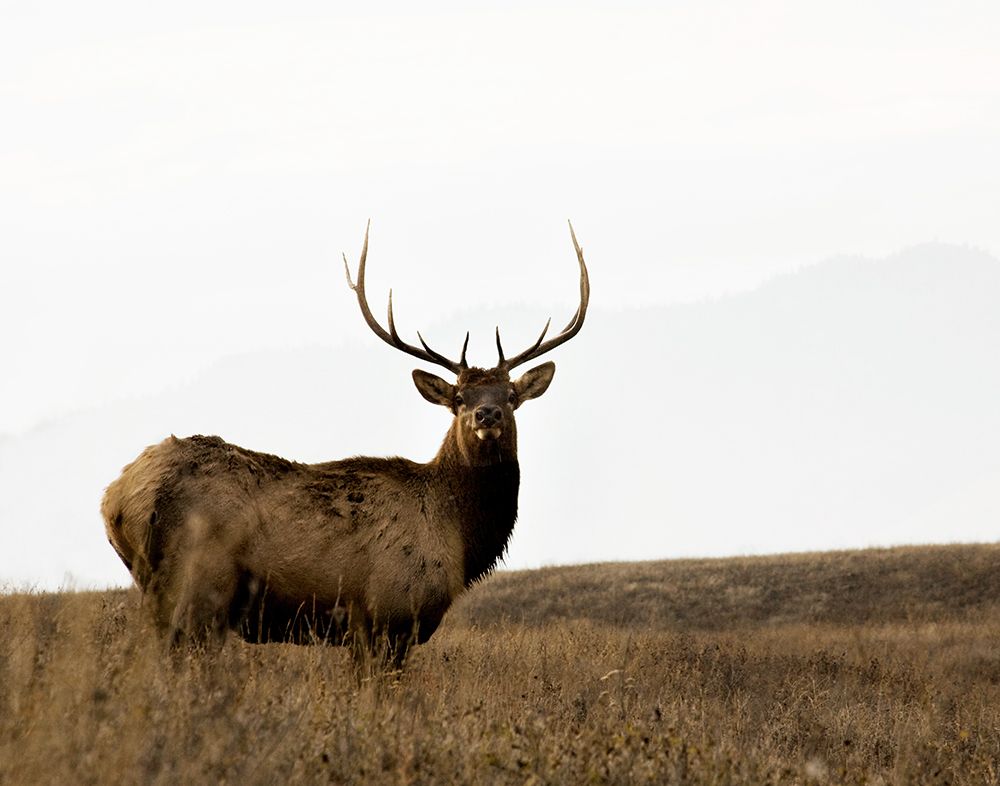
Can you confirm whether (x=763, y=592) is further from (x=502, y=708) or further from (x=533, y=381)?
(x=502, y=708)

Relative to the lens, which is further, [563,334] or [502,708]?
[563,334]

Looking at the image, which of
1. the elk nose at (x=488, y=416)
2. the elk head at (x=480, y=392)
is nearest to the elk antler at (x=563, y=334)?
the elk head at (x=480, y=392)

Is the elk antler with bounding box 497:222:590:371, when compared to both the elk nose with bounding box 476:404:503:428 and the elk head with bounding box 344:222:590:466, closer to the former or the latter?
the elk head with bounding box 344:222:590:466

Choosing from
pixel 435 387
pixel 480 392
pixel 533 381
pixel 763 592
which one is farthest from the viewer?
pixel 763 592

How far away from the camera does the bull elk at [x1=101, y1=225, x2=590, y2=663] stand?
8594 mm

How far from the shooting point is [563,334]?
1130cm

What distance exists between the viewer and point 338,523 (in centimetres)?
917

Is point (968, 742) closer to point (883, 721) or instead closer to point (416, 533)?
point (883, 721)

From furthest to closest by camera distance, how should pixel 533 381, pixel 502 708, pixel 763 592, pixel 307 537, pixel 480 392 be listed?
pixel 763 592, pixel 533 381, pixel 480 392, pixel 307 537, pixel 502 708

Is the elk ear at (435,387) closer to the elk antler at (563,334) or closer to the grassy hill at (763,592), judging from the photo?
the elk antler at (563,334)

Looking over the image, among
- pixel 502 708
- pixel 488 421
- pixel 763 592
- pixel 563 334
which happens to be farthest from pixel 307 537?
pixel 763 592

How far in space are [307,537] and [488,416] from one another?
1661 millimetres

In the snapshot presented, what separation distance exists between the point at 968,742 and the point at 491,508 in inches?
143

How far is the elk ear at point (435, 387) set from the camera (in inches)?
420
